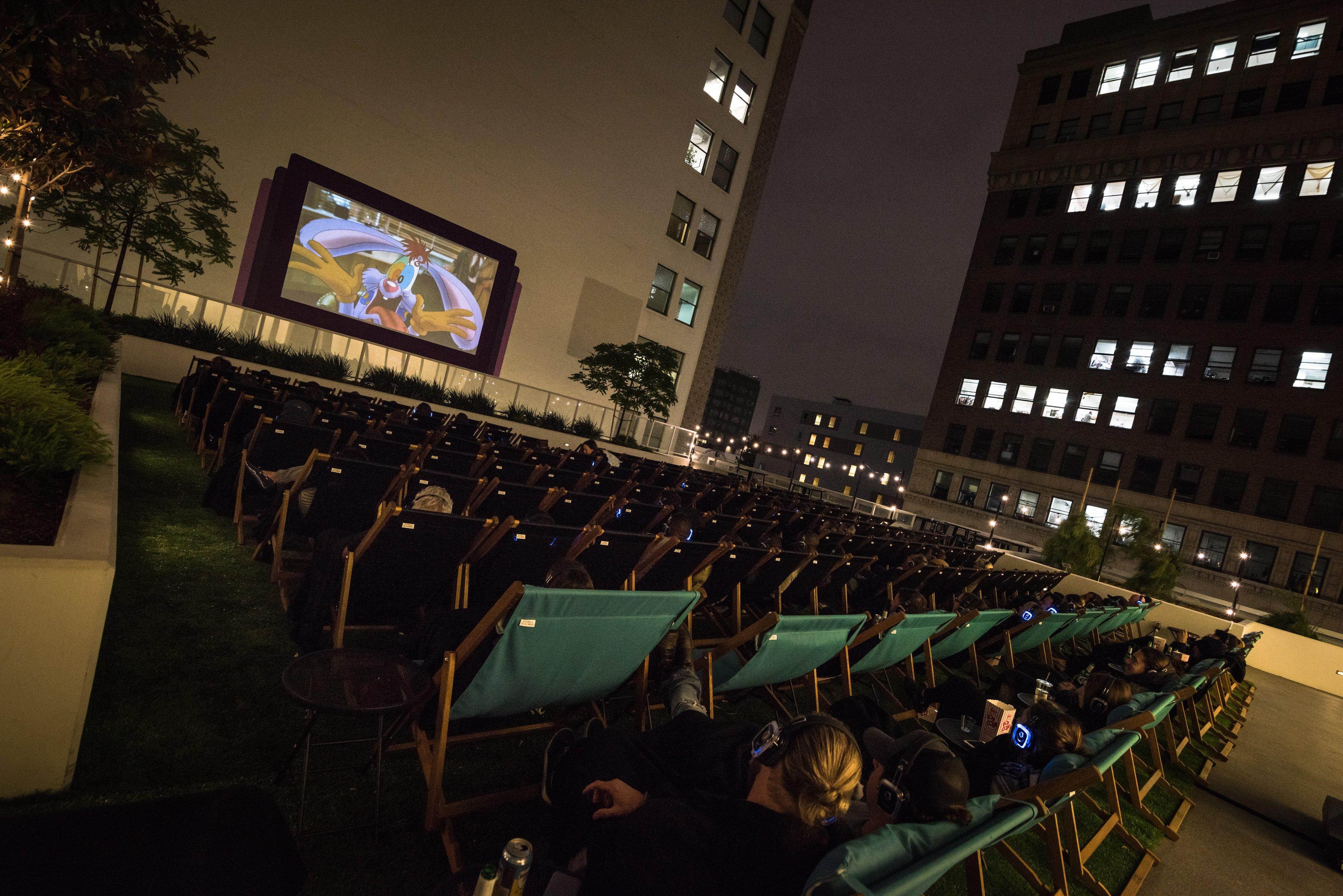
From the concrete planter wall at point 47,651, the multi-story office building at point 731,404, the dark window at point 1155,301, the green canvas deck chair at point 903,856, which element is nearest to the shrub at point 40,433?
the concrete planter wall at point 47,651

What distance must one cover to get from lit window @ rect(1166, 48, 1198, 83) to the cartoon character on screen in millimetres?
31783

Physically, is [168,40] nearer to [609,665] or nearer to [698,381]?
[609,665]

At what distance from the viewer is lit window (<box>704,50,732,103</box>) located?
22188mm

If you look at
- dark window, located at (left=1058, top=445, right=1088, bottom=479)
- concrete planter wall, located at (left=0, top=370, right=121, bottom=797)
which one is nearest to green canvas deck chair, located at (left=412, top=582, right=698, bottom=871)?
concrete planter wall, located at (left=0, top=370, right=121, bottom=797)

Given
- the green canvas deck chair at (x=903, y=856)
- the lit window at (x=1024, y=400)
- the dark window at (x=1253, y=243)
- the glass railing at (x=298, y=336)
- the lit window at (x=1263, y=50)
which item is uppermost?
the lit window at (x=1263, y=50)

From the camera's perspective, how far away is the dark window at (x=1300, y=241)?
2244cm

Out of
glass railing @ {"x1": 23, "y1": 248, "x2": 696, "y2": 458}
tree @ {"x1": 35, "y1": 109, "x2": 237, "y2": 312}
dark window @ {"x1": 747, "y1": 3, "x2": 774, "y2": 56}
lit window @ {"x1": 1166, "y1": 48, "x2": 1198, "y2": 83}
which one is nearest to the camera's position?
tree @ {"x1": 35, "y1": 109, "x2": 237, "y2": 312}

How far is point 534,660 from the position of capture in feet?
7.06

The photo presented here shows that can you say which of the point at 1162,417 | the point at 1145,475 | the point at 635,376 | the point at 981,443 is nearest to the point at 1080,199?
the point at 1162,417

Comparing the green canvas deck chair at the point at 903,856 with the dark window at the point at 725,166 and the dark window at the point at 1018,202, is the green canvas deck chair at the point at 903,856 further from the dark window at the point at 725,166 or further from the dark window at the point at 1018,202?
the dark window at the point at 1018,202

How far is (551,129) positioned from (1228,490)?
27603 millimetres

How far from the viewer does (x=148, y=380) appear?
11.2 meters

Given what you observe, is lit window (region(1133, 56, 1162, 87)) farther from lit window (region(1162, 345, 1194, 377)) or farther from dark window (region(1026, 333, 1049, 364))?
lit window (region(1162, 345, 1194, 377))

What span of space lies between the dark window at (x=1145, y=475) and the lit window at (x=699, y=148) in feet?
69.5
